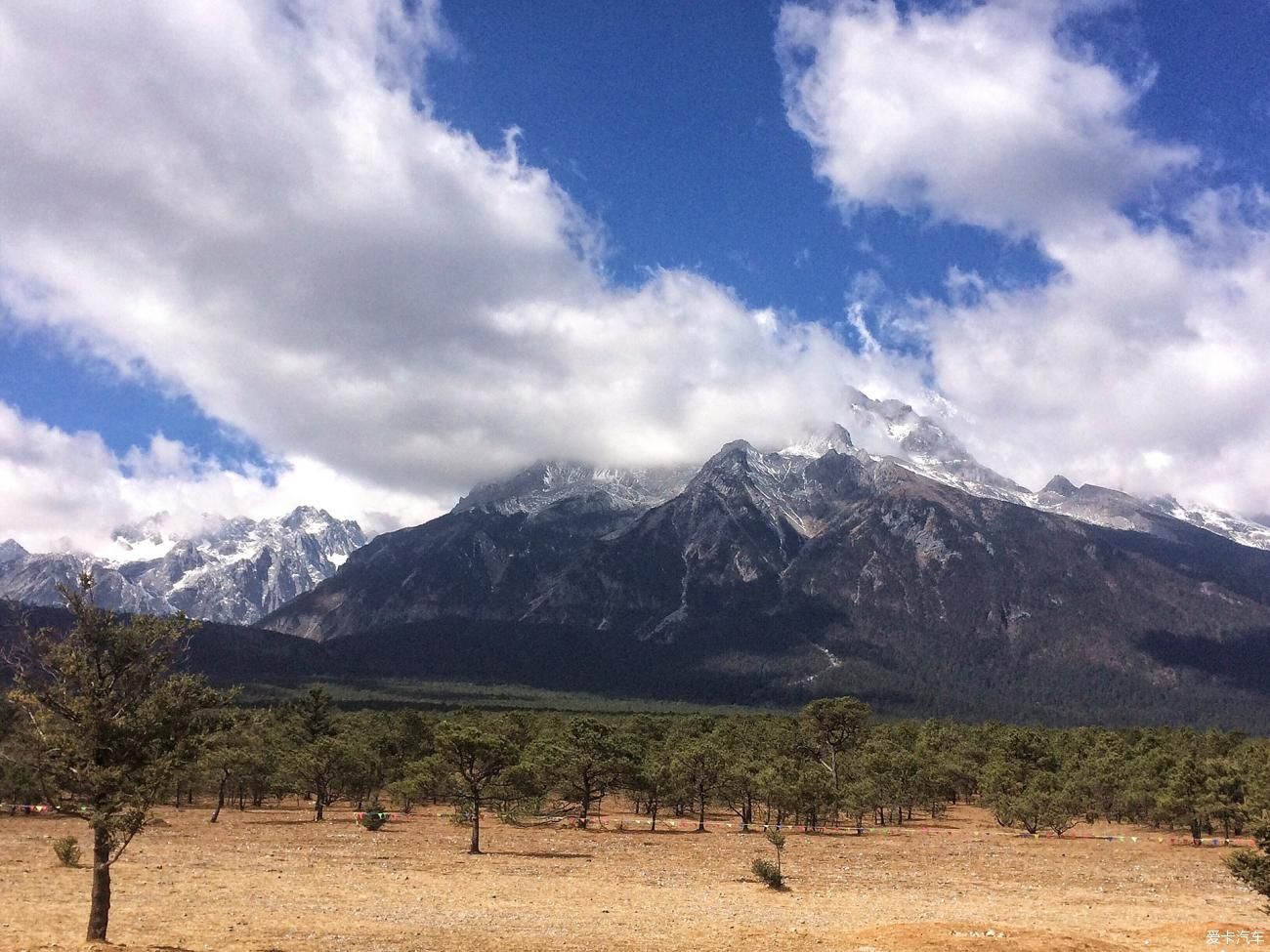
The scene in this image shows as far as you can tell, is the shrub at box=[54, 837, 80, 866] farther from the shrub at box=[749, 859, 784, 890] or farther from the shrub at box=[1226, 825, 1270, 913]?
the shrub at box=[1226, 825, 1270, 913]

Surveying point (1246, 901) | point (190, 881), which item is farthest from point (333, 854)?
point (1246, 901)

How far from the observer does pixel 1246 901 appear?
40.2m

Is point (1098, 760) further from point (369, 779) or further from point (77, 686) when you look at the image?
point (77, 686)

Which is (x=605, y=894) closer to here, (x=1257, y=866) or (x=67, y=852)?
(x=1257, y=866)

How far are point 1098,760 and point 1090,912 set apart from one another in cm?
8153

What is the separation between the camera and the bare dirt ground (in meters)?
27.4

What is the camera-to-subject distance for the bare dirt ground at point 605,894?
27.4m

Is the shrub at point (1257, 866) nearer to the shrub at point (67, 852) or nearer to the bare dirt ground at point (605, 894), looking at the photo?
the bare dirt ground at point (605, 894)

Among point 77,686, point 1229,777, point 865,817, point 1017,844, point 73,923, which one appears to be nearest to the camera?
point 77,686

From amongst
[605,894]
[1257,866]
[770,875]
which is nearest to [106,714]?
[605,894]

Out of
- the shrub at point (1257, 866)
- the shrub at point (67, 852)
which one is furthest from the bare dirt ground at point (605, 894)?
the shrub at point (1257, 866)

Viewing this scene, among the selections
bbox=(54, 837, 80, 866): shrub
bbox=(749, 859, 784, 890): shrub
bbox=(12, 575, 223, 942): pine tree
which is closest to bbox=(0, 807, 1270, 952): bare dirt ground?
bbox=(749, 859, 784, 890): shrub

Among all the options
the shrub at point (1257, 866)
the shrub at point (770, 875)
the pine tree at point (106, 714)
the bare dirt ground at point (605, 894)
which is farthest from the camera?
the shrub at point (770, 875)

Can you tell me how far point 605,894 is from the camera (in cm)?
3934
